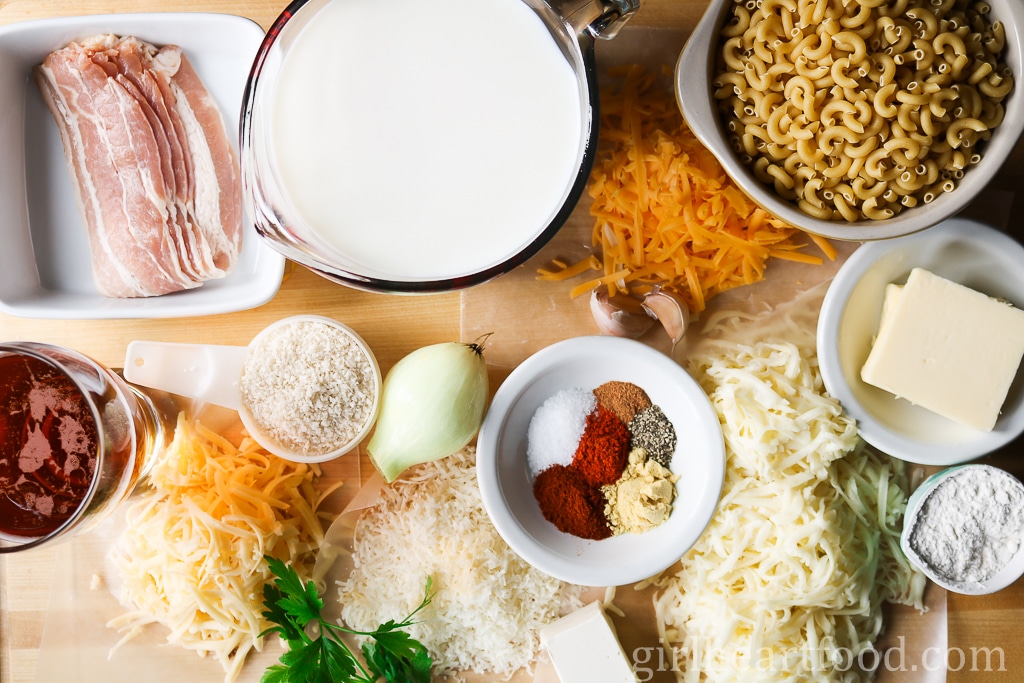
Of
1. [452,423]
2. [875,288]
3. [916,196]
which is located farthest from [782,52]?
[452,423]

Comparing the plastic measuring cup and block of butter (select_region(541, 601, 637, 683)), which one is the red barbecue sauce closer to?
the plastic measuring cup

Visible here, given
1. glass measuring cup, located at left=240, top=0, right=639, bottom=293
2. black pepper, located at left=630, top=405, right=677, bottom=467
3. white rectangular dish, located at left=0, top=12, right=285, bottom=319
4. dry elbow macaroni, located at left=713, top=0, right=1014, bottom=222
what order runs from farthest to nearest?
1. black pepper, located at left=630, top=405, right=677, bottom=467
2. white rectangular dish, located at left=0, top=12, right=285, bottom=319
3. dry elbow macaroni, located at left=713, top=0, right=1014, bottom=222
4. glass measuring cup, located at left=240, top=0, right=639, bottom=293

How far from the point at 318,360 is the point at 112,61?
0.63 meters

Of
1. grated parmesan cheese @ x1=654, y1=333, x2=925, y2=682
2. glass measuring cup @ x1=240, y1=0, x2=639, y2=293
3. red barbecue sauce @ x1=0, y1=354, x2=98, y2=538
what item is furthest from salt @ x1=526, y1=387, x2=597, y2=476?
red barbecue sauce @ x1=0, y1=354, x2=98, y2=538

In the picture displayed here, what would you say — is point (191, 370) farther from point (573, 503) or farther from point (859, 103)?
point (859, 103)

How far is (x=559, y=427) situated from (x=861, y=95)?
2.43 feet

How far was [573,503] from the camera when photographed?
132 cm

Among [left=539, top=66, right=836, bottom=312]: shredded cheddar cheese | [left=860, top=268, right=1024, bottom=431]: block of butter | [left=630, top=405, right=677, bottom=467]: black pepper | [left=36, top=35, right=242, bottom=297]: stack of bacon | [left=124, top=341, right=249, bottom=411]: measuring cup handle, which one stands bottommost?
[left=630, top=405, right=677, bottom=467]: black pepper

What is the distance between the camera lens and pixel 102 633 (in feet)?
4.65

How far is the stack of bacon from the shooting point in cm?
127

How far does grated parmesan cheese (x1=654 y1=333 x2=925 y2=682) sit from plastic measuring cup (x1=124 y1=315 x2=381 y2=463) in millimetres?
659

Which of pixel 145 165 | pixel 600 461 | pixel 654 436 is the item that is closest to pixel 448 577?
pixel 600 461

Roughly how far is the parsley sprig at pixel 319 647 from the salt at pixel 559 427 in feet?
1.04

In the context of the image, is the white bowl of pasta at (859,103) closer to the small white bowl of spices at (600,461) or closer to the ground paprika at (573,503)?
the small white bowl of spices at (600,461)
